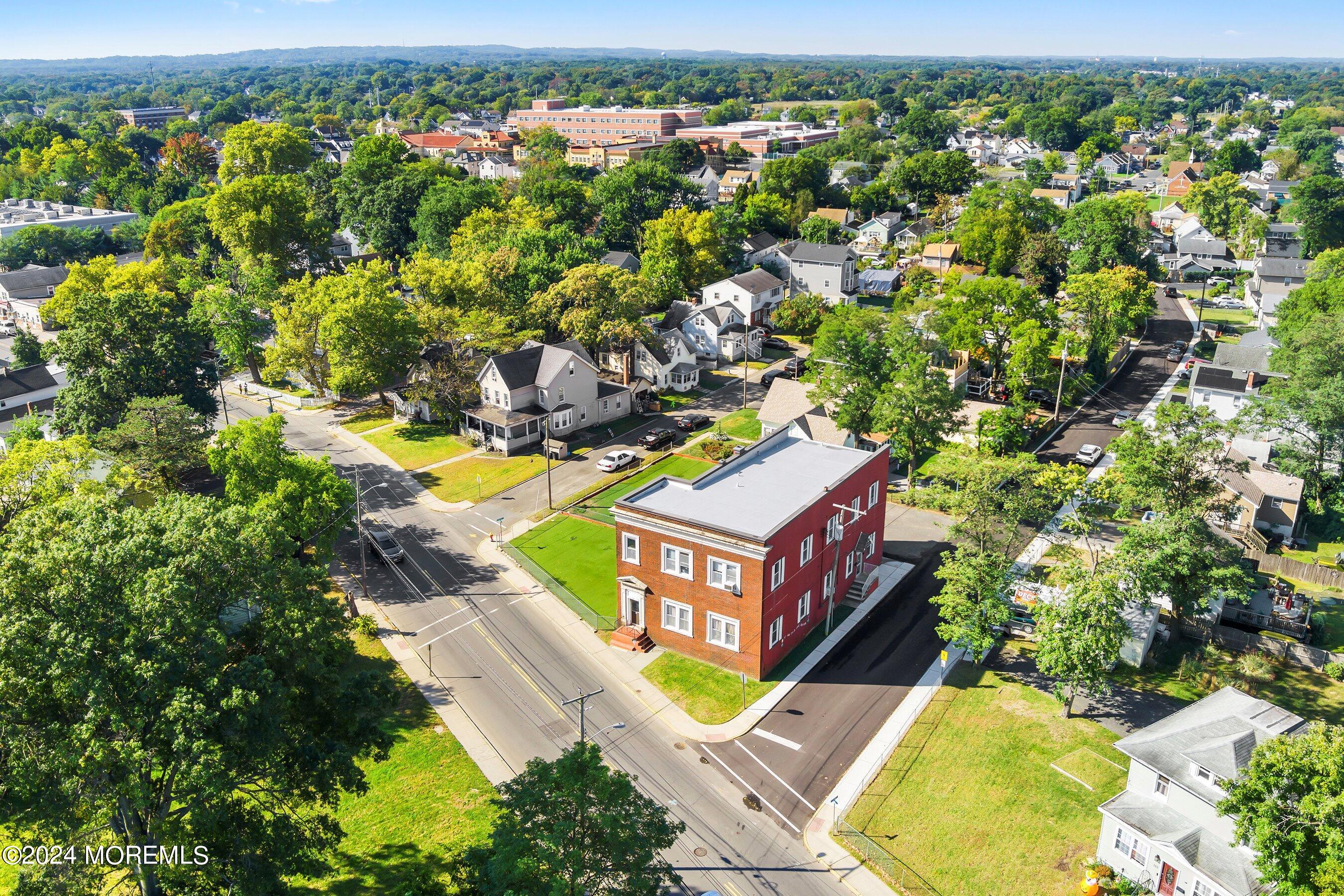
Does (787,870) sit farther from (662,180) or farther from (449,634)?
(662,180)

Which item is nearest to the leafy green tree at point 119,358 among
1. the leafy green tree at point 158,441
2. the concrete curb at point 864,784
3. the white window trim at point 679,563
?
the leafy green tree at point 158,441

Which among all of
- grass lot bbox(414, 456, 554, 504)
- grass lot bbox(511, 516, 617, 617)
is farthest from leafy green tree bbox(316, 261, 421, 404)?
grass lot bbox(511, 516, 617, 617)

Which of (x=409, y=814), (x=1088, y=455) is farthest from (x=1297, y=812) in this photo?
(x=1088, y=455)

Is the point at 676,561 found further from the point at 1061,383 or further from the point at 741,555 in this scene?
the point at 1061,383

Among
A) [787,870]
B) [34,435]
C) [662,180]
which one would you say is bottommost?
[787,870]

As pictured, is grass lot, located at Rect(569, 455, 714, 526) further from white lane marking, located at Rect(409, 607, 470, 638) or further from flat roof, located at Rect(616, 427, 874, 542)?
white lane marking, located at Rect(409, 607, 470, 638)

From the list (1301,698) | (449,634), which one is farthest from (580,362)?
(1301,698)
